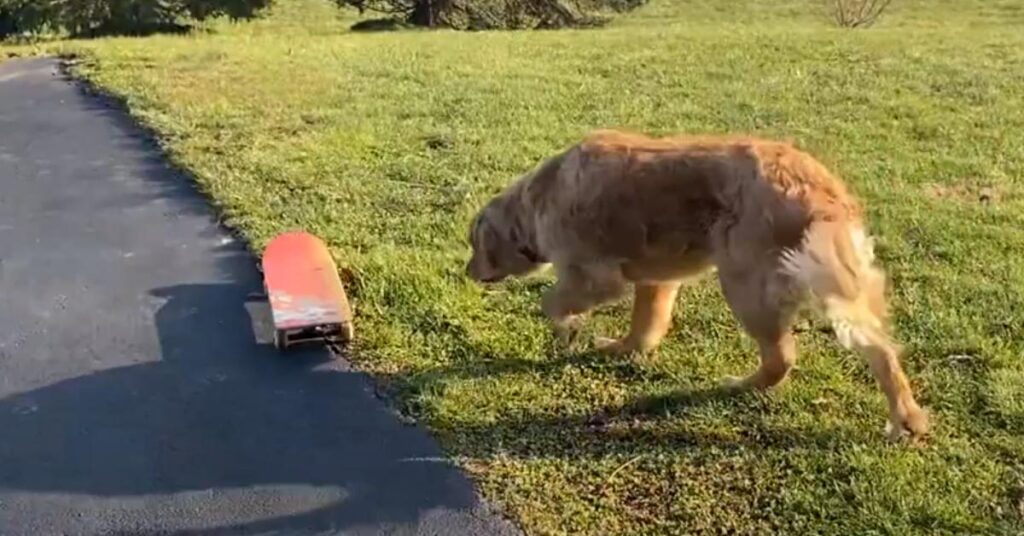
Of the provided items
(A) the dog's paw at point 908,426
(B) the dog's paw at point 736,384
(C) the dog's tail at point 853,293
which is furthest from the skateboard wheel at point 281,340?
(A) the dog's paw at point 908,426

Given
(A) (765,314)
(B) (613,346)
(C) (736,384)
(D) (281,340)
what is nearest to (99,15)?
(D) (281,340)

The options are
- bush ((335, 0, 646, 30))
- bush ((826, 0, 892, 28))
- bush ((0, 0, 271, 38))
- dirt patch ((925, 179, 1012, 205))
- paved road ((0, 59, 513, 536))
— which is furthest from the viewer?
bush ((826, 0, 892, 28))

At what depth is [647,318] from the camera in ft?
17.0

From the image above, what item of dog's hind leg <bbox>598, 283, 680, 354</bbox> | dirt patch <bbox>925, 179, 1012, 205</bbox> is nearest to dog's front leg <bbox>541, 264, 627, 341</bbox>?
dog's hind leg <bbox>598, 283, 680, 354</bbox>

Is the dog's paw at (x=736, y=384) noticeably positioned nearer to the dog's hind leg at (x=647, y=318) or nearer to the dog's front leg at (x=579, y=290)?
the dog's hind leg at (x=647, y=318)

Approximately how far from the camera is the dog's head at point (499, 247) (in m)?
5.39

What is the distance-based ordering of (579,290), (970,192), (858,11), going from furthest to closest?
(858,11) → (970,192) → (579,290)

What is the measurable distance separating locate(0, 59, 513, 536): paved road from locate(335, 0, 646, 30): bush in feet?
53.4

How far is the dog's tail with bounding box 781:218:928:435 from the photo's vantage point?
4.19m

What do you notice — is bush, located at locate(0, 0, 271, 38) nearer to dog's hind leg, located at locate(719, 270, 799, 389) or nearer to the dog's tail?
dog's hind leg, located at locate(719, 270, 799, 389)

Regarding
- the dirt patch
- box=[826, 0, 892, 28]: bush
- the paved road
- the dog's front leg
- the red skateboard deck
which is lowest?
box=[826, 0, 892, 28]: bush

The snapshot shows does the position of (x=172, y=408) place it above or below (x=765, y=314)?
below

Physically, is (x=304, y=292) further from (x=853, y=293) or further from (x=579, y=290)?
(x=853, y=293)

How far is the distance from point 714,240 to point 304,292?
1978 mm
